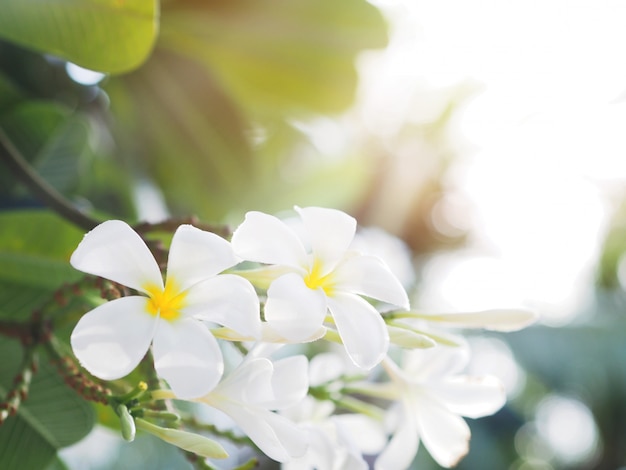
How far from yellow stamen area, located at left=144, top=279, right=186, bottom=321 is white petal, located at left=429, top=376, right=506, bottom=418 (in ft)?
0.89

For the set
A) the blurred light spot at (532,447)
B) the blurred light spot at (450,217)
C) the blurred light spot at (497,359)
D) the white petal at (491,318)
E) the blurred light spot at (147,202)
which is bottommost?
the blurred light spot at (532,447)

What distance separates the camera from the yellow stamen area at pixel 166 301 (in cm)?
39

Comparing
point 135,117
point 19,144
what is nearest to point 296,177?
point 135,117

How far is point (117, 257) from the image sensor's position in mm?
383

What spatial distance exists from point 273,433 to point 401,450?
0.18m

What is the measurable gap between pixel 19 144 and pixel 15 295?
0.30m

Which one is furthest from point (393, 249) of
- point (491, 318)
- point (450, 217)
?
point (491, 318)

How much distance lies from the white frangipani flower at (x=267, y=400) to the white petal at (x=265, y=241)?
0.23 feet

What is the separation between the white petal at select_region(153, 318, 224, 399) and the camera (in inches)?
13.7

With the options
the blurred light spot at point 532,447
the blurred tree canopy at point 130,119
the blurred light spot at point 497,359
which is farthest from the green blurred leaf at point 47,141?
the blurred light spot at point 532,447

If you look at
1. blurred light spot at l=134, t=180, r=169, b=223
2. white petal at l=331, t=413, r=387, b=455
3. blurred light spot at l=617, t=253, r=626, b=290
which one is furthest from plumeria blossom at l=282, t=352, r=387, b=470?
blurred light spot at l=617, t=253, r=626, b=290

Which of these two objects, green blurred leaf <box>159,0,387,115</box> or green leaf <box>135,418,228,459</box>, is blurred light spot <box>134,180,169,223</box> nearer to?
green blurred leaf <box>159,0,387,115</box>

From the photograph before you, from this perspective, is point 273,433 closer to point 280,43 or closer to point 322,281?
point 322,281

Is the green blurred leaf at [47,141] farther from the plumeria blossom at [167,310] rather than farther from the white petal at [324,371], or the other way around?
the plumeria blossom at [167,310]
